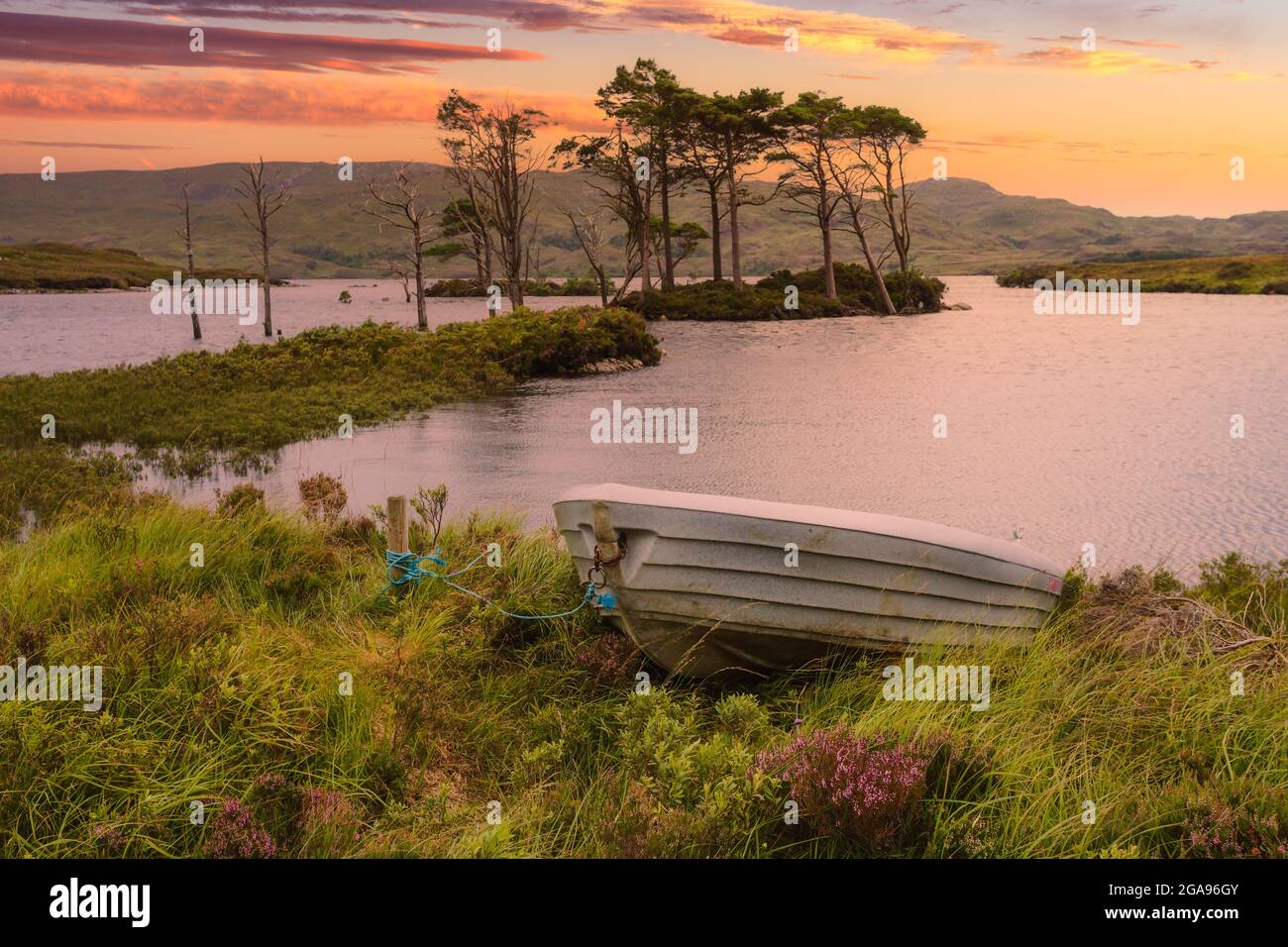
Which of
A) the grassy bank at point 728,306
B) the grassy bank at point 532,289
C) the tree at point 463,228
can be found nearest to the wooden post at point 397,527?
the grassy bank at point 728,306

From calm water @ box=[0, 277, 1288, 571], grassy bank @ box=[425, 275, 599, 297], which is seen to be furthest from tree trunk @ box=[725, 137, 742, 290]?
grassy bank @ box=[425, 275, 599, 297]

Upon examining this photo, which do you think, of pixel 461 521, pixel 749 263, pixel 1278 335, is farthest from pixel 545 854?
pixel 749 263

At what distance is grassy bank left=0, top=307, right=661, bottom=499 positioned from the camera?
16.1 metres

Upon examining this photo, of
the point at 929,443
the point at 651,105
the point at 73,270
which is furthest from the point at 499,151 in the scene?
the point at 73,270

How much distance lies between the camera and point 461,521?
9.33 metres

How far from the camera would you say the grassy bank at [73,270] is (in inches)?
3646

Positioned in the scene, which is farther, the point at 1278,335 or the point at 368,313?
the point at 368,313

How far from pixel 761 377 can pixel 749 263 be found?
517ft

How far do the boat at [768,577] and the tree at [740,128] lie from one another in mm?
44162

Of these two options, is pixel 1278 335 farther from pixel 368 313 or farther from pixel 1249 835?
pixel 368 313

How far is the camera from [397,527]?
7379 mm

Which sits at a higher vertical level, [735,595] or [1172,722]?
[735,595]

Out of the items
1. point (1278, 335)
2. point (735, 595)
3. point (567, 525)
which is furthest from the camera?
point (1278, 335)
